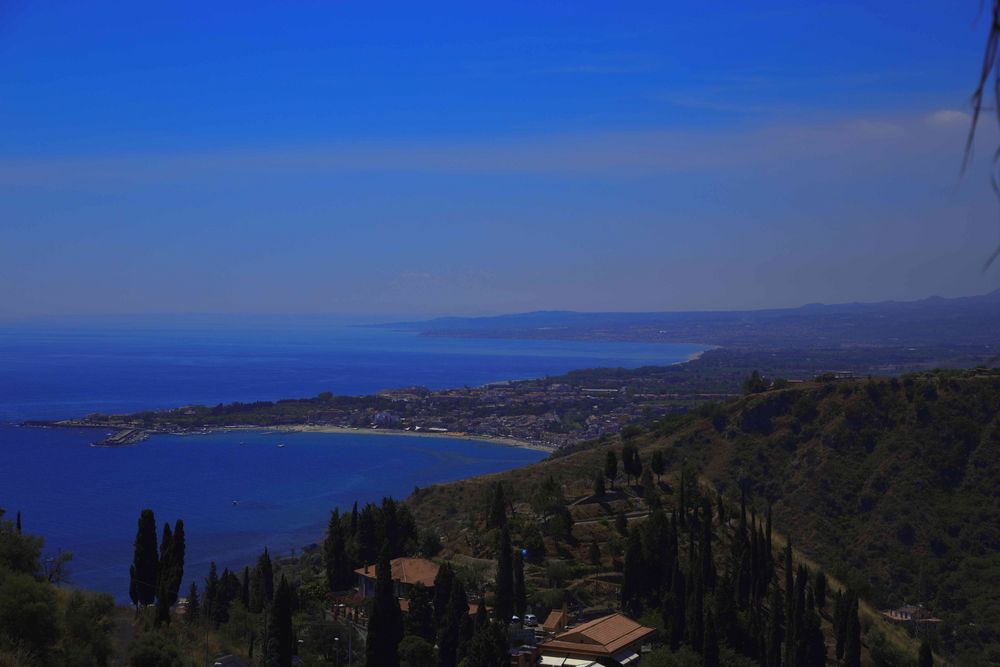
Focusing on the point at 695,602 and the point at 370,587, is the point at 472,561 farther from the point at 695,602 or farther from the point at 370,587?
the point at 695,602

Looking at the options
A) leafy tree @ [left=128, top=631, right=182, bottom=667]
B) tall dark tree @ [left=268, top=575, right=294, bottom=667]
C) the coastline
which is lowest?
the coastline

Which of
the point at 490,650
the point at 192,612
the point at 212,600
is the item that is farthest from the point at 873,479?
the point at 192,612

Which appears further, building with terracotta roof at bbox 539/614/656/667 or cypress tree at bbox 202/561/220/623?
cypress tree at bbox 202/561/220/623

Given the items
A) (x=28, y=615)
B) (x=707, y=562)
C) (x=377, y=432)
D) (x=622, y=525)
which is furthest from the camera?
(x=377, y=432)

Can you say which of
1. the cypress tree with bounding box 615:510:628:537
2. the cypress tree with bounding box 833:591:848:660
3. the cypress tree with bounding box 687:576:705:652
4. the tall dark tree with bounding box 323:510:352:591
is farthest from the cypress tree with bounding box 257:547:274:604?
the cypress tree with bounding box 833:591:848:660

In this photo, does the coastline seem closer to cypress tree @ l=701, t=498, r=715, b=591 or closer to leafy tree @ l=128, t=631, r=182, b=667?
cypress tree @ l=701, t=498, r=715, b=591

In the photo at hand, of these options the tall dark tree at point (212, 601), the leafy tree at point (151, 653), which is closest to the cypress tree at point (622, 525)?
the tall dark tree at point (212, 601)

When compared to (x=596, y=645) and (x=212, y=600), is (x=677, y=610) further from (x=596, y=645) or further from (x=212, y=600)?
(x=212, y=600)
